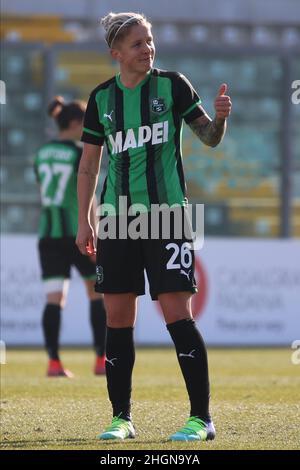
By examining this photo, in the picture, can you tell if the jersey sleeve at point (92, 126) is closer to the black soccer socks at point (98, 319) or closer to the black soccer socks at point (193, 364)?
the black soccer socks at point (193, 364)

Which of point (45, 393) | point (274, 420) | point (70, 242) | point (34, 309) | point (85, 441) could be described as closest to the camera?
A: point (85, 441)

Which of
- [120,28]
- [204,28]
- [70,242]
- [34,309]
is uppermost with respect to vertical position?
[204,28]

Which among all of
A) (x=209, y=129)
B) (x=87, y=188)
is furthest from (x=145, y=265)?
(x=209, y=129)

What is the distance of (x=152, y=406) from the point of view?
7.06 m

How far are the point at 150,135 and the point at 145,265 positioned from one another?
60 cm

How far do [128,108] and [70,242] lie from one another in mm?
4161

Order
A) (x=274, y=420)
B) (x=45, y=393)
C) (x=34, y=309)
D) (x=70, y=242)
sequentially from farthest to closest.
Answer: (x=34, y=309) < (x=70, y=242) < (x=45, y=393) < (x=274, y=420)

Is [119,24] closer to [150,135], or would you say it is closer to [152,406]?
[150,135]

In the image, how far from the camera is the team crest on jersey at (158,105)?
551 centimetres

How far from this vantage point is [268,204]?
1661 centimetres

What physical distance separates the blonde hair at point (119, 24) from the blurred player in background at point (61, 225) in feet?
13.1

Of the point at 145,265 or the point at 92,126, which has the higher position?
the point at 92,126

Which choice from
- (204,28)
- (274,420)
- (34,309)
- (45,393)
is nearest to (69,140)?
(45,393)

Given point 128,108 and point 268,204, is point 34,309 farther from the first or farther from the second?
point 128,108
